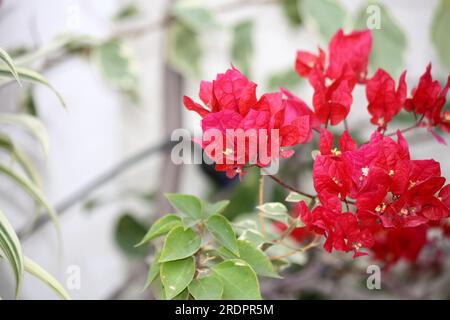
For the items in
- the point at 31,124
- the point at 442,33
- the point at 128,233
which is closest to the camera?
the point at 31,124

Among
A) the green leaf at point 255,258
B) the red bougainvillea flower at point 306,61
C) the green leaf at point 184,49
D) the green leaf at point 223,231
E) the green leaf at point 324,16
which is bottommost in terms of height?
the green leaf at point 255,258

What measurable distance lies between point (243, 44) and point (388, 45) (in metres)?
0.48

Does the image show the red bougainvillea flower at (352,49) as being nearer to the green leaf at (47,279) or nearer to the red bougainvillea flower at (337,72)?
the red bougainvillea flower at (337,72)

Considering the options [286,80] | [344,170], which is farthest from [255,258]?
[286,80]

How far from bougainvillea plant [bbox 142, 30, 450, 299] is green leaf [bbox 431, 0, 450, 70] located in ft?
1.94

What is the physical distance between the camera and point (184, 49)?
1529 mm

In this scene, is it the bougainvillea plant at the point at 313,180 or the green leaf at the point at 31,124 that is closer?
the bougainvillea plant at the point at 313,180

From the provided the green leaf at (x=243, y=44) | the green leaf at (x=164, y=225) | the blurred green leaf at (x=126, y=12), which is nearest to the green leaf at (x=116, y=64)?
the blurred green leaf at (x=126, y=12)

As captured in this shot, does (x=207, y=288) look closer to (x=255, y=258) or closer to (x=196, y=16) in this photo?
(x=255, y=258)

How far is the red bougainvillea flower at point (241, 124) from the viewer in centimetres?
55

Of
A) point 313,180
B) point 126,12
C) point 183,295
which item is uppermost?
point 126,12

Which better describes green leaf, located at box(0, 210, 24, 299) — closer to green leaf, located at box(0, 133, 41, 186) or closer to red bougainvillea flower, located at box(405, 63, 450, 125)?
green leaf, located at box(0, 133, 41, 186)

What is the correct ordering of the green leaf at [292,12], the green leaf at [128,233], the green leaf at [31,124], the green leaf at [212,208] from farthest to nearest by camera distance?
the green leaf at [292,12], the green leaf at [128,233], the green leaf at [31,124], the green leaf at [212,208]

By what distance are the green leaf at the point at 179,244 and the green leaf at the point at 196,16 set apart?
92 centimetres
